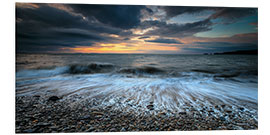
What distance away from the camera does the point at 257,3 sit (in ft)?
6.51

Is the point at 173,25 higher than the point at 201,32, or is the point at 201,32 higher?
the point at 173,25

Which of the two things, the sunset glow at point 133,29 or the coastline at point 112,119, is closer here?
the coastline at point 112,119

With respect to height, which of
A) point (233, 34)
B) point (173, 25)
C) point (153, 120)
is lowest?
point (153, 120)

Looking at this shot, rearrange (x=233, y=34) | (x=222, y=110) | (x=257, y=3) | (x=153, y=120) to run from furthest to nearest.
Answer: (x=233, y=34)
(x=257, y=3)
(x=222, y=110)
(x=153, y=120)

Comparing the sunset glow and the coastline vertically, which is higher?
Answer: the sunset glow

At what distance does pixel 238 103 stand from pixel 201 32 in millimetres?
1851

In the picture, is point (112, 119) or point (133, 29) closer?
point (112, 119)

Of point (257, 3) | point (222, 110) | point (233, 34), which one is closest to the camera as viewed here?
point (222, 110)

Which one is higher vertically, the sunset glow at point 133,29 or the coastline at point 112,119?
the sunset glow at point 133,29

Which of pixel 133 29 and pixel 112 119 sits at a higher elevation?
pixel 133 29

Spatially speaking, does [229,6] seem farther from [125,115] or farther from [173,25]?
[125,115]

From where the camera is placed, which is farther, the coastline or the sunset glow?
the sunset glow

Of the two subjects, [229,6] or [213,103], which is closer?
[213,103]
